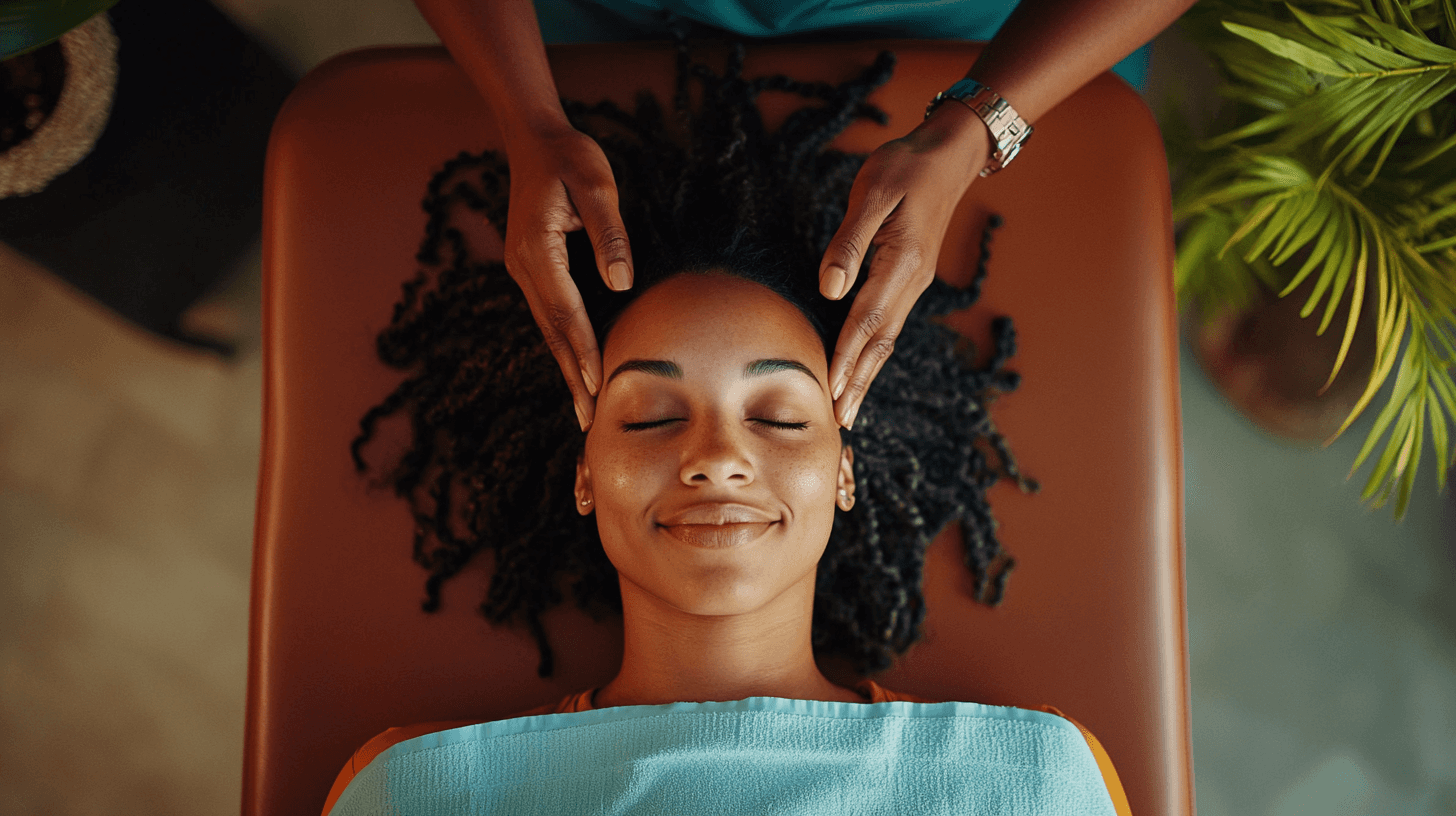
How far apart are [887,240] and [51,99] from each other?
5.57ft

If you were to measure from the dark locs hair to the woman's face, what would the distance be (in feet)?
0.76

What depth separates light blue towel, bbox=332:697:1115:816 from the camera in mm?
995

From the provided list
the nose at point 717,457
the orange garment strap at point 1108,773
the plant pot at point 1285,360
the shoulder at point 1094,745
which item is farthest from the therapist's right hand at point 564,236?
the plant pot at point 1285,360

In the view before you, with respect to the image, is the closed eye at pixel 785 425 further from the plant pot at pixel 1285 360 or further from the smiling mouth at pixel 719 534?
the plant pot at pixel 1285 360

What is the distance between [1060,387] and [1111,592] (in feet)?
1.01

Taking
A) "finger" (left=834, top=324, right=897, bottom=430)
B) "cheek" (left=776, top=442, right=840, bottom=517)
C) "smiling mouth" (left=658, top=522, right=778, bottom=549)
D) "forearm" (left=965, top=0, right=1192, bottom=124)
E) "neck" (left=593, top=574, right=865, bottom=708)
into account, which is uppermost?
"forearm" (left=965, top=0, right=1192, bottom=124)

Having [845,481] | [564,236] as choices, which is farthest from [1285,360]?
[564,236]

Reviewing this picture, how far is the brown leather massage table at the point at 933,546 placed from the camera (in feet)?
4.07

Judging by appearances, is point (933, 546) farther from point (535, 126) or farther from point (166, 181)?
point (166, 181)

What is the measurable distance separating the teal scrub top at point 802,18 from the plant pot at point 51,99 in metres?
0.97

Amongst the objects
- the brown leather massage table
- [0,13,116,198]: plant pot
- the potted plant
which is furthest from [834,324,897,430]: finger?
[0,13,116,198]: plant pot

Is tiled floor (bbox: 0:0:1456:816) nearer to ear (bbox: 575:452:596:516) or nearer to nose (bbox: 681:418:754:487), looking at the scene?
ear (bbox: 575:452:596:516)

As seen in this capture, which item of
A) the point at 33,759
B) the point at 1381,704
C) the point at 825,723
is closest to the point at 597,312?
the point at 825,723

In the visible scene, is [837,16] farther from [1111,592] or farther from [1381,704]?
[1381,704]
